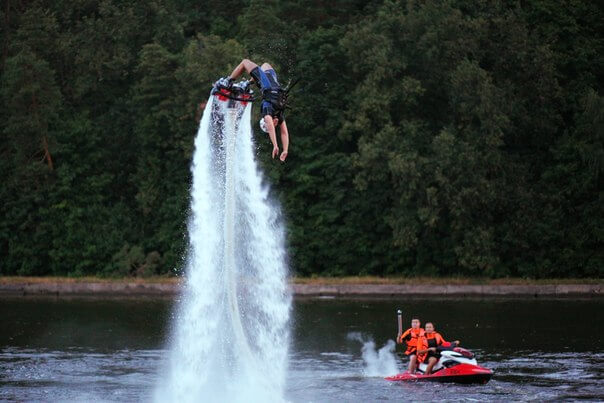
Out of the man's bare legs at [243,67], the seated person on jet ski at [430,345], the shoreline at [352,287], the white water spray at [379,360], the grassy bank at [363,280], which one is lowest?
the white water spray at [379,360]

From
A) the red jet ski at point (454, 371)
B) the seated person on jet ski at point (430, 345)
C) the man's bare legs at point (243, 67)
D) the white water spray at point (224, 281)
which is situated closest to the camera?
the man's bare legs at point (243, 67)

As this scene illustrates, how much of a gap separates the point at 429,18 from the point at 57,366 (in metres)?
36.7

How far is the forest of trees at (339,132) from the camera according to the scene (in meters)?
72.8

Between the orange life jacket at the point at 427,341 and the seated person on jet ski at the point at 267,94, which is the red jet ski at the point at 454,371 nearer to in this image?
the orange life jacket at the point at 427,341

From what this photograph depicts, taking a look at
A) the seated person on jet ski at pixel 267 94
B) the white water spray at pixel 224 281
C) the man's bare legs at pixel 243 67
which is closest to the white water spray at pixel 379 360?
the white water spray at pixel 224 281

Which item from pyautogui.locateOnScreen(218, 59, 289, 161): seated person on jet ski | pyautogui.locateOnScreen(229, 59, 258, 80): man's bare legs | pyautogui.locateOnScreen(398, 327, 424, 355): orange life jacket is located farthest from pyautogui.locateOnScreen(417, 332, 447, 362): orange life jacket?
pyautogui.locateOnScreen(229, 59, 258, 80): man's bare legs

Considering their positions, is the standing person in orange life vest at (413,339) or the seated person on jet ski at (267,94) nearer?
the seated person on jet ski at (267,94)

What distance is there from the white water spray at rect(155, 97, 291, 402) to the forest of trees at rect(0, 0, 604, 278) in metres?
35.3

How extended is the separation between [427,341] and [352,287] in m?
29.7

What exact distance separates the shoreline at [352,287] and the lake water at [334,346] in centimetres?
→ 252

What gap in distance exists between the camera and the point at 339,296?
72.3m

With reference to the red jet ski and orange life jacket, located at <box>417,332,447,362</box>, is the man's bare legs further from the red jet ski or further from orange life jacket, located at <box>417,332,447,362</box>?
orange life jacket, located at <box>417,332,447,362</box>

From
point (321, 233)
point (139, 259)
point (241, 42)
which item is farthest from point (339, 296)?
point (241, 42)

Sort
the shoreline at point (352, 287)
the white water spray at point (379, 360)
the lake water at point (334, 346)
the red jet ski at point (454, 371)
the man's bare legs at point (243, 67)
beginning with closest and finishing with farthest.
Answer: the man's bare legs at point (243, 67) < the lake water at point (334, 346) < the red jet ski at point (454, 371) < the white water spray at point (379, 360) < the shoreline at point (352, 287)
